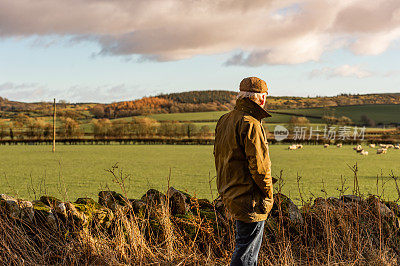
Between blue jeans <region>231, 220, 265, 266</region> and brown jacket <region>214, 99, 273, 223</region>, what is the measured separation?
141 millimetres

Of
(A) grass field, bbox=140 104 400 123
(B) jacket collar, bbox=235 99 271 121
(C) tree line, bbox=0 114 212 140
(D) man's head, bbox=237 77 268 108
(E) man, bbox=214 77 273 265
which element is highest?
(A) grass field, bbox=140 104 400 123

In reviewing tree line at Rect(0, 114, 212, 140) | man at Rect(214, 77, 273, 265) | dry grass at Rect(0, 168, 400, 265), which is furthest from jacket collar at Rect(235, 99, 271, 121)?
tree line at Rect(0, 114, 212, 140)

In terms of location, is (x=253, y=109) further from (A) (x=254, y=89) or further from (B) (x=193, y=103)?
(B) (x=193, y=103)

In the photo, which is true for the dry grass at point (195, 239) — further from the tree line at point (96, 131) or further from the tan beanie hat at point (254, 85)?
the tree line at point (96, 131)

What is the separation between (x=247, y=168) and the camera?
10.3 ft

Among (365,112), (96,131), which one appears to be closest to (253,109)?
(96,131)

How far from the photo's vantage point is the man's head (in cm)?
317

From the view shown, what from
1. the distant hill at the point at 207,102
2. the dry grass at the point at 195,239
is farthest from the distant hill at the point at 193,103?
the dry grass at the point at 195,239

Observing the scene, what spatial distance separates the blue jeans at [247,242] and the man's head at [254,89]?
109cm

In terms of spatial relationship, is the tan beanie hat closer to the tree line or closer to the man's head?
the man's head

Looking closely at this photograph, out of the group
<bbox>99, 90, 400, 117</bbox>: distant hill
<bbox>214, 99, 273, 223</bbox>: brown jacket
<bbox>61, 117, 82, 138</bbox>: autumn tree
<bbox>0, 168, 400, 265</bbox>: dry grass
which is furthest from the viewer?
<bbox>99, 90, 400, 117</bbox>: distant hill

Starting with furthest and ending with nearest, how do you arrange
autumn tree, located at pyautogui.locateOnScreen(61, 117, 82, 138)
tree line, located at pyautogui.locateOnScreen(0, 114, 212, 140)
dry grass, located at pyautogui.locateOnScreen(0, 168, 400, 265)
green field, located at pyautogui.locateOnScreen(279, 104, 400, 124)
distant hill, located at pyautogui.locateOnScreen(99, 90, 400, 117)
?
distant hill, located at pyautogui.locateOnScreen(99, 90, 400, 117) → green field, located at pyautogui.locateOnScreen(279, 104, 400, 124) → autumn tree, located at pyautogui.locateOnScreen(61, 117, 82, 138) → tree line, located at pyautogui.locateOnScreen(0, 114, 212, 140) → dry grass, located at pyautogui.locateOnScreen(0, 168, 400, 265)

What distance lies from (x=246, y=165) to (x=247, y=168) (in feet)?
0.09

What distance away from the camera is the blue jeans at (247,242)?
3.22 meters
